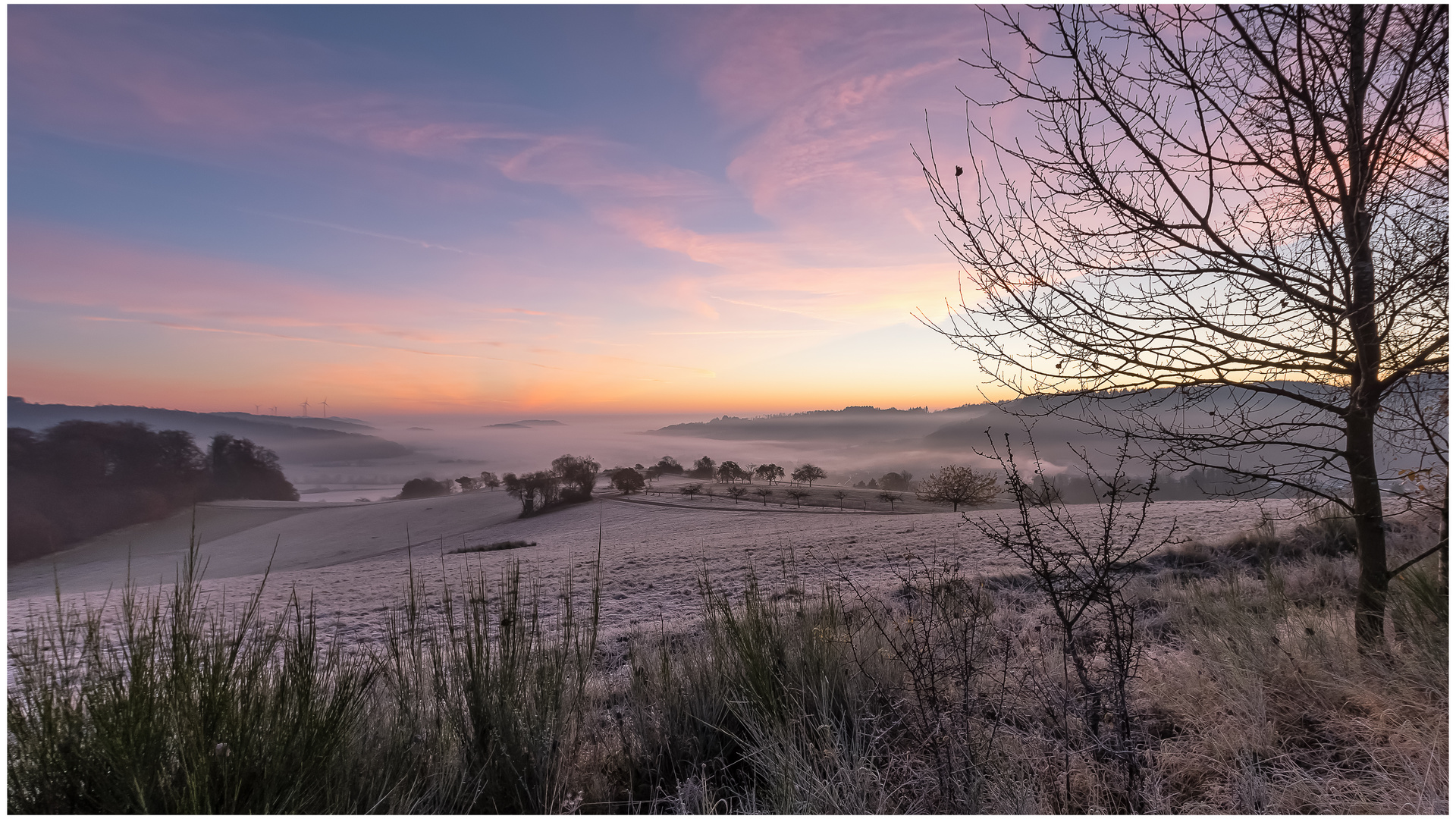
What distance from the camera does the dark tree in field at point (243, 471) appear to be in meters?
40.4

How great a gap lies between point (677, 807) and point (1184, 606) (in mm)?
5664

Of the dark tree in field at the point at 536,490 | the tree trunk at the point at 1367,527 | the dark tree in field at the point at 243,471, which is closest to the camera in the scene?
the tree trunk at the point at 1367,527

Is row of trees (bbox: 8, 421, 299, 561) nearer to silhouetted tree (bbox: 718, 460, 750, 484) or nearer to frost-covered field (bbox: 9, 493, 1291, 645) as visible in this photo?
frost-covered field (bbox: 9, 493, 1291, 645)

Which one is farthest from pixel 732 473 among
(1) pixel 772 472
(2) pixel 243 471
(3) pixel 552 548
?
(2) pixel 243 471

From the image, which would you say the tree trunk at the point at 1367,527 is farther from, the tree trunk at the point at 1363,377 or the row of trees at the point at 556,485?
the row of trees at the point at 556,485

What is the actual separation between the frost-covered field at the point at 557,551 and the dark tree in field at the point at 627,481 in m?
2.51

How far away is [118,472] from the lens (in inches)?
1542

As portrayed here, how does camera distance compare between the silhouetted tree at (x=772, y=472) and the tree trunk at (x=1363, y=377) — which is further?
the silhouetted tree at (x=772, y=472)

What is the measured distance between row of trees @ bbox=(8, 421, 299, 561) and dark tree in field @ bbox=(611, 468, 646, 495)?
2262 cm

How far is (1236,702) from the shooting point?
11.8ft

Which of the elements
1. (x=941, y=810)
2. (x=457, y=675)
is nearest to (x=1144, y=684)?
(x=941, y=810)

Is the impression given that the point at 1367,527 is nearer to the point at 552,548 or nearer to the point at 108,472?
the point at 552,548

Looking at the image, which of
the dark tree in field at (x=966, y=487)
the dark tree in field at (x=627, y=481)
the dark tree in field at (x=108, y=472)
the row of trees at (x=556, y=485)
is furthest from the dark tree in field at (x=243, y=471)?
the dark tree in field at (x=966, y=487)

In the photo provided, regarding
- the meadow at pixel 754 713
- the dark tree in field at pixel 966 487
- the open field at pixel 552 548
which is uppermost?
the dark tree in field at pixel 966 487
